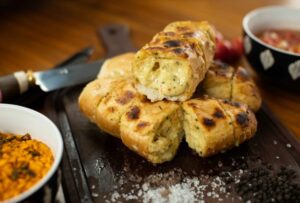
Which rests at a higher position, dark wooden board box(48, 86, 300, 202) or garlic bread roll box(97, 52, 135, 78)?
garlic bread roll box(97, 52, 135, 78)

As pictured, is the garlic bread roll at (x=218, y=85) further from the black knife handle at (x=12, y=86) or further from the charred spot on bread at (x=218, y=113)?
the black knife handle at (x=12, y=86)

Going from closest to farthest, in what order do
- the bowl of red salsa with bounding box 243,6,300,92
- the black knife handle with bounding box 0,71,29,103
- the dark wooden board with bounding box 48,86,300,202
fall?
the dark wooden board with bounding box 48,86,300,202 < the black knife handle with bounding box 0,71,29,103 < the bowl of red salsa with bounding box 243,6,300,92

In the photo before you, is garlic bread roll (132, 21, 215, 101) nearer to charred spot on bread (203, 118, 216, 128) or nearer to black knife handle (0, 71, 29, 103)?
charred spot on bread (203, 118, 216, 128)

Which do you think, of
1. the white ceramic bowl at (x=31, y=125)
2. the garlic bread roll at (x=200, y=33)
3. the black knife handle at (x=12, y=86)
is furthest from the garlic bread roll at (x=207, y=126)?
the black knife handle at (x=12, y=86)

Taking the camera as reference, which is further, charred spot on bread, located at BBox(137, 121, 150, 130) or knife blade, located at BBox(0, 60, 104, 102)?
knife blade, located at BBox(0, 60, 104, 102)

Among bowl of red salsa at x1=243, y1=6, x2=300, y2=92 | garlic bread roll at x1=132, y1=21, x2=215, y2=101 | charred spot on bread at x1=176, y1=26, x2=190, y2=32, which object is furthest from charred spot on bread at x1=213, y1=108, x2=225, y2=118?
bowl of red salsa at x1=243, y1=6, x2=300, y2=92

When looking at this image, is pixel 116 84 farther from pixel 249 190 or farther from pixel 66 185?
pixel 249 190

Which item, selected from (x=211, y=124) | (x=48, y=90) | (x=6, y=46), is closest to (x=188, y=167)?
(x=211, y=124)
